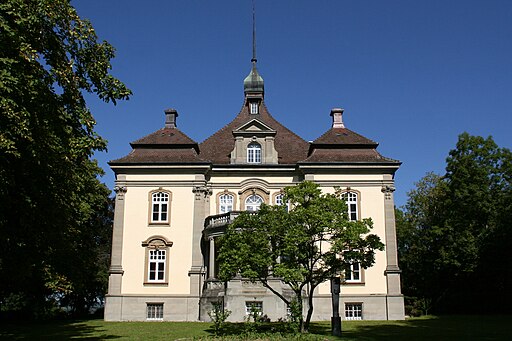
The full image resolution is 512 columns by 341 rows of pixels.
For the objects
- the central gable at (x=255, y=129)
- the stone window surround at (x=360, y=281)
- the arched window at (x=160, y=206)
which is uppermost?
the central gable at (x=255, y=129)

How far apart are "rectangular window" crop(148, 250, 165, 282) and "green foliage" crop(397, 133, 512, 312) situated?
21534 mm

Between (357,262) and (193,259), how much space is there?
12.6 metres

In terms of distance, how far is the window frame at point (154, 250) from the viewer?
3073cm

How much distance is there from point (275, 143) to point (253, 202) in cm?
491

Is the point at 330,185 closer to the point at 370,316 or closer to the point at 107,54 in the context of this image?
the point at 370,316

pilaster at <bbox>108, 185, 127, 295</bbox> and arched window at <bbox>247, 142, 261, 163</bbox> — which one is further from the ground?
arched window at <bbox>247, 142, 261, 163</bbox>

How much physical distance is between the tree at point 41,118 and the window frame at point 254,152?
1614 cm

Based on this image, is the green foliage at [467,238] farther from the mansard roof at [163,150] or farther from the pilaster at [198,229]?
the mansard roof at [163,150]

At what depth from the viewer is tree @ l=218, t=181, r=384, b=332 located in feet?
66.9

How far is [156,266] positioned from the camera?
102 ft

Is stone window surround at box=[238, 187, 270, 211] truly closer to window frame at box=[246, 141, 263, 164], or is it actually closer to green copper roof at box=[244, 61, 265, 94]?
window frame at box=[246, 141, 263, 164]

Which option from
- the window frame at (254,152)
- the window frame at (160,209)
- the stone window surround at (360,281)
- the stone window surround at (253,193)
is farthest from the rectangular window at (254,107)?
the stone window surround at (360,281)

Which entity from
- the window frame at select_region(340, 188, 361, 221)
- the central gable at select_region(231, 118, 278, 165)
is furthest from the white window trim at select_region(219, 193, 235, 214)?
the window frame at select_region(340, 188, 361, 221)

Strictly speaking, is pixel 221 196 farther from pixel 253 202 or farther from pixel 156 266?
pixel 156 266
